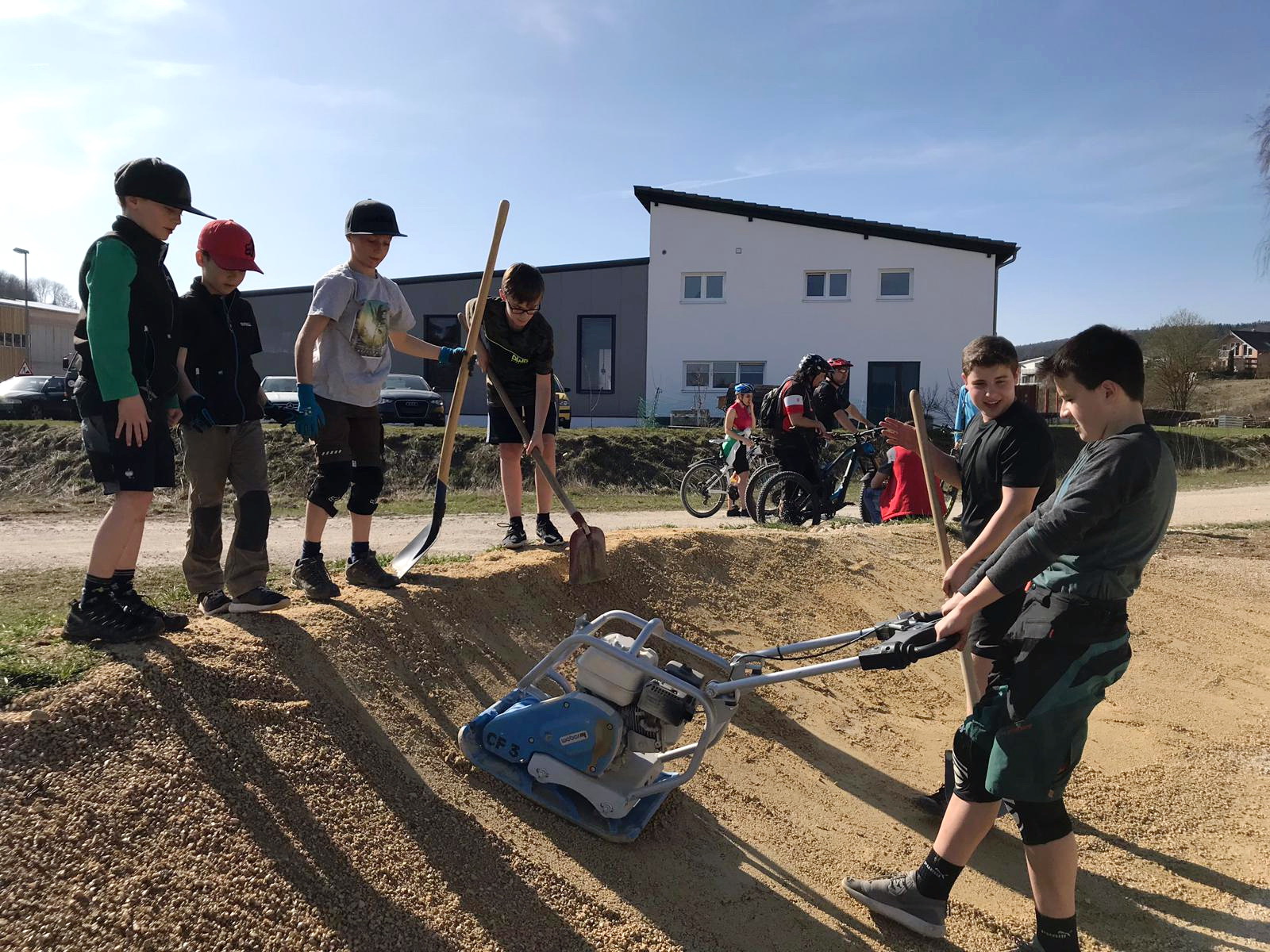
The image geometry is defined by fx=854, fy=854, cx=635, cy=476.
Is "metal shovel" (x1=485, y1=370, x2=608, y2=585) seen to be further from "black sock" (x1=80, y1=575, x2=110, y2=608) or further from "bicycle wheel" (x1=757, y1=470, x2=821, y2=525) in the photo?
"bicycle wheel" (x1=757, y1=470, x2=821, y2=525)

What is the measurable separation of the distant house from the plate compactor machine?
229 ft

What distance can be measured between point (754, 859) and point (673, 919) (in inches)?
24.3

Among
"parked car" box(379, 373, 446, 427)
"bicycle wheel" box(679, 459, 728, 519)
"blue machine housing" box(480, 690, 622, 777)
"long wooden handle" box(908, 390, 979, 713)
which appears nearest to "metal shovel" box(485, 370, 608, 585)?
"blue machine housing" box(480, 690, 622, 777)

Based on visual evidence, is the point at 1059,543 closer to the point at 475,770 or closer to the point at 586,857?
the point at 586,857

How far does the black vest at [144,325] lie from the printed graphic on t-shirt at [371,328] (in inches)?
36.9

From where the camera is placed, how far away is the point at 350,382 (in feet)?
14.6

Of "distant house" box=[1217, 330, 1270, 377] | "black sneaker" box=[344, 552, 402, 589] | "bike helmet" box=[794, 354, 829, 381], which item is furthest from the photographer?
"distant house" box=[1217, 330, 1270, 377]

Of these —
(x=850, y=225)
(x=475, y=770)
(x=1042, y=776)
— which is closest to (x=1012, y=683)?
(x=1042, y=776)

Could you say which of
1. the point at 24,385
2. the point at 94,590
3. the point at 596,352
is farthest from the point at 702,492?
the point at 24,385

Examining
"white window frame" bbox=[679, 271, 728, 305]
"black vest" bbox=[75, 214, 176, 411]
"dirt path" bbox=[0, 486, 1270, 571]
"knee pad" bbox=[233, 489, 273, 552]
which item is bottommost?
"dirt path" bbox=[0, 486, 1270, 571]

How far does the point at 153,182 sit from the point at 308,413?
1202mm

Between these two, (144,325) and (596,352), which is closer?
(144,325)

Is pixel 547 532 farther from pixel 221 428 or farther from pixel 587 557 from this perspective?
pixel 221 428

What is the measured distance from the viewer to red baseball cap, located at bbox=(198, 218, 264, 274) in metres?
3.91
